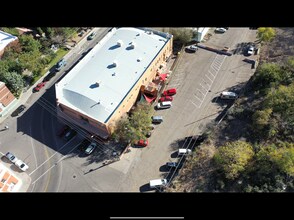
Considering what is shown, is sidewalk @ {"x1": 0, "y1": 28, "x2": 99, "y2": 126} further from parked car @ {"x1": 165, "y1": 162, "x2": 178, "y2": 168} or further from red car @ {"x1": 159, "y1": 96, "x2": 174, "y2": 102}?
parked car @ {"x1": 165, "y1": 162, "x2": 178, "y2": 168}

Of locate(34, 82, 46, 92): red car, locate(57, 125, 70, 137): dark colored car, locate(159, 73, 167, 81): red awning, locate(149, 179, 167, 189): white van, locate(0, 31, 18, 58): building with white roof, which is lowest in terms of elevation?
locate(149, 179, 167, 189): white van

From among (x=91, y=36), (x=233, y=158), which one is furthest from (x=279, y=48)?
(x=91, y=36)

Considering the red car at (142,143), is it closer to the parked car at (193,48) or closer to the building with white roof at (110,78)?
the building with white roof at (110,78)

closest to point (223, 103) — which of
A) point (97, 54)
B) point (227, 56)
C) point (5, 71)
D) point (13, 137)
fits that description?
point (227, 56)

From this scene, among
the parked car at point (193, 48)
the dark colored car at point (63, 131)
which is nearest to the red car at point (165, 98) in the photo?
the parked car at point (193, 48)

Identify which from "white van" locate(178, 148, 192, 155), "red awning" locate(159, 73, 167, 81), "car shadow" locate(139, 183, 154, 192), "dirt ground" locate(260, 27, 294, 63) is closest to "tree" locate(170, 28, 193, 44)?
"red awning" locate(159, 73, 167, 81)
